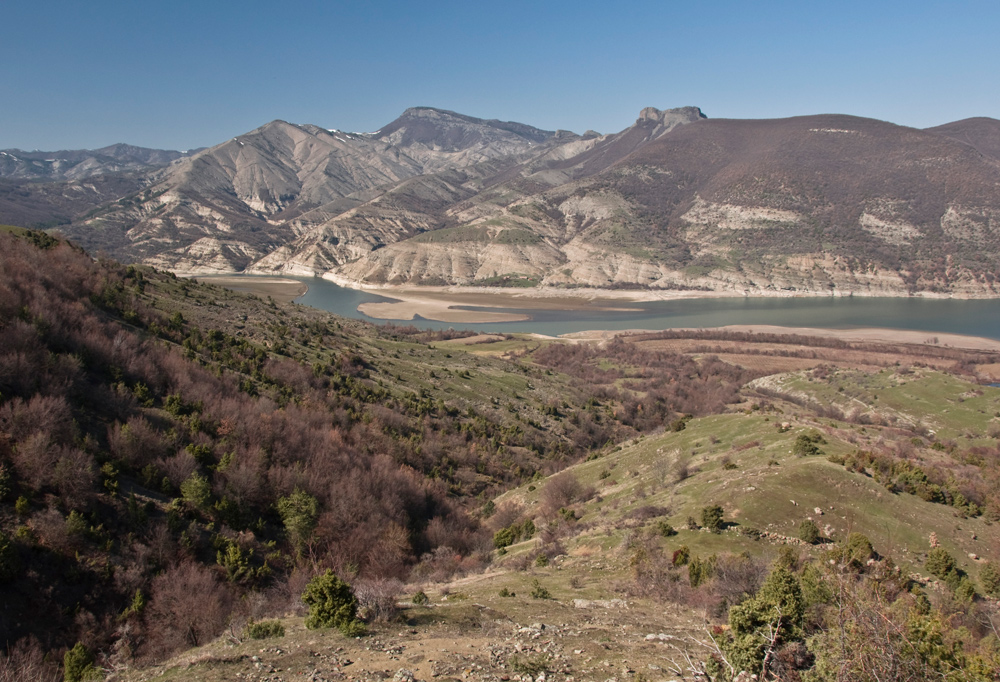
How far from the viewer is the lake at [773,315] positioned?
114 m

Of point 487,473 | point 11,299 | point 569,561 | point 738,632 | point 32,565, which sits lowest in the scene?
Result: point 487,473

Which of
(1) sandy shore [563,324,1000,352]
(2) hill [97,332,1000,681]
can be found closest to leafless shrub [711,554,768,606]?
(2) hill [97,332,1000,681]

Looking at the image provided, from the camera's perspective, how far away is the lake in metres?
114

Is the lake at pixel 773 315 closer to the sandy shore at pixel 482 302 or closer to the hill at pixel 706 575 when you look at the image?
the sandy shore at pixel 482 302

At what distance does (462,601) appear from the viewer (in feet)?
49.1

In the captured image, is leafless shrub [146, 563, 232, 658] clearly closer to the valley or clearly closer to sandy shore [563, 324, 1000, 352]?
the valley

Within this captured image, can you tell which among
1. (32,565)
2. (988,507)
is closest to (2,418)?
(32,565)

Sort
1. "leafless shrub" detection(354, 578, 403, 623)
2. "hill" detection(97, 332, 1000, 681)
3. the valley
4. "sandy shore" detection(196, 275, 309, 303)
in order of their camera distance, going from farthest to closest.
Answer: "sandy shore" detection(196, 275, 309, 303) < "leafless shrub" detection(354, 578, 403, 623) < the valley < "hill" detection(97, 332, 1000, 681)

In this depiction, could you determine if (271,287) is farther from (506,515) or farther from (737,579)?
(737,579)

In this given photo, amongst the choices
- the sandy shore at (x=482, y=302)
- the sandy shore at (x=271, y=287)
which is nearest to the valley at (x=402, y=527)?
the sandy shore at (x=482, y=302)

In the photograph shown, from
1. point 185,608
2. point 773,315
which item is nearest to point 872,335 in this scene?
point 773,315

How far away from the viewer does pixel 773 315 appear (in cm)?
12850

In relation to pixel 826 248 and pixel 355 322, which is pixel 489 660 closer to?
pixel 355 322

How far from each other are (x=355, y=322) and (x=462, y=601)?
72129mm
